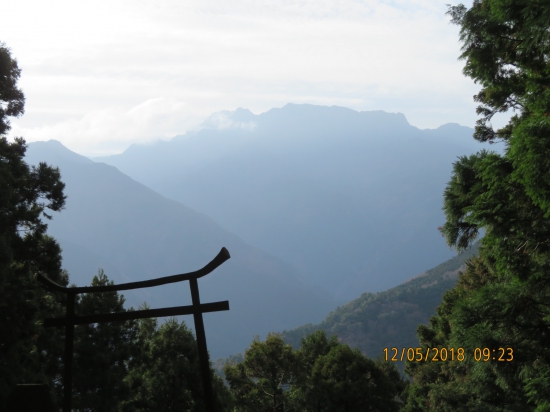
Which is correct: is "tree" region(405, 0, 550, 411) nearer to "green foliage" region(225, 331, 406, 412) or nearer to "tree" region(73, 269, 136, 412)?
"green foliage" region(225, 331, 406, 412)

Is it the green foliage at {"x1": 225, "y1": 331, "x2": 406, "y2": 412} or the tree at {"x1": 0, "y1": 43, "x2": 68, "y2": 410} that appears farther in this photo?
the green foliage at {"x1": 225, "y1": 331, "x2": 406, "y2": 412}

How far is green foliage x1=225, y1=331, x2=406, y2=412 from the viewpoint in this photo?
1853 centimetres

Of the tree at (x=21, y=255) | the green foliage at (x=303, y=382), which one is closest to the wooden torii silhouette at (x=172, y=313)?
the tree at (x=21, y=255)

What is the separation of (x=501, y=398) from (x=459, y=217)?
268 inches

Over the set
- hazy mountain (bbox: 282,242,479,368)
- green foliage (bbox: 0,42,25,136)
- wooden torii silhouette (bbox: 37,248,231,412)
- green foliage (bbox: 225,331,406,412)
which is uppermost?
green foliage (bbox: 0,42,25,136)

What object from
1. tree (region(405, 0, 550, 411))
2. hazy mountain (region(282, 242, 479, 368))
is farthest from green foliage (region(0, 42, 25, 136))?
hazy mountain (region(282, 242, 479, 368))

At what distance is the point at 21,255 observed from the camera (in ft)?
40.3

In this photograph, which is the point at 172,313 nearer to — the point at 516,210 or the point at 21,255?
the point at 516,210

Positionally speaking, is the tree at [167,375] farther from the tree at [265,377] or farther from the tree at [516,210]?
the tree at [516,210]

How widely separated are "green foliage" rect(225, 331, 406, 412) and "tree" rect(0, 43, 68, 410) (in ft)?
24.0

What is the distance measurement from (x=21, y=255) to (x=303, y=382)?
11501 mm

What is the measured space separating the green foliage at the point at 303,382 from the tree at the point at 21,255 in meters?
7.32

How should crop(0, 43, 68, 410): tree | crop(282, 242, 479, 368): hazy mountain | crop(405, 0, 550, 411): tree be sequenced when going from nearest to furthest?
crop(405, 0, 550, 411): tree → crop(0, 43, 68, 410): tree → crop(282, 242, 479, 368): hazy mountain

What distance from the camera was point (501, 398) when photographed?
12.5 meters
